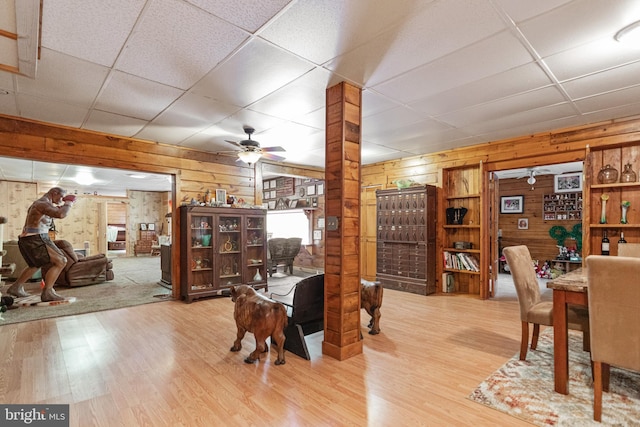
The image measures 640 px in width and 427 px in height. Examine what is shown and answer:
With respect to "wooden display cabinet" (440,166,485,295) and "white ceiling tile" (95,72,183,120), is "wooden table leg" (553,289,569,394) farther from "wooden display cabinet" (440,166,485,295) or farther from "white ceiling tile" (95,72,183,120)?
"white ceiling tile" (95,72,183,120)

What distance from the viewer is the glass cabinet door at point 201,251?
507cm

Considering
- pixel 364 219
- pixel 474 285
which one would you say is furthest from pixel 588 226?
pixel 364 219

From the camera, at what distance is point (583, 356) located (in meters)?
2.78

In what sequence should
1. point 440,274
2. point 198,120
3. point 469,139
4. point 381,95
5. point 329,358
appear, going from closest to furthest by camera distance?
point 329,358 < point 381,95 < point 198,120 < point 469,139 < point 440,274

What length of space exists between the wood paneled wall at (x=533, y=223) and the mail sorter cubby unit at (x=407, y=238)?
152 inches

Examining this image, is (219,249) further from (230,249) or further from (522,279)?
(522,279)

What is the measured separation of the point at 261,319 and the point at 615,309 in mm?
2322

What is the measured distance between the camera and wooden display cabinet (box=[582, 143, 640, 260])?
12.9ft

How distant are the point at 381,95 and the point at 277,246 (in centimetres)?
434

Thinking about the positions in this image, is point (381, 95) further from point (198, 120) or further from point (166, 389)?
point (166, 389)

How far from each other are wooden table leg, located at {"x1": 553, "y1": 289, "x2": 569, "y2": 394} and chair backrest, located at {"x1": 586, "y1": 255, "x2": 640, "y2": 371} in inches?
10.8

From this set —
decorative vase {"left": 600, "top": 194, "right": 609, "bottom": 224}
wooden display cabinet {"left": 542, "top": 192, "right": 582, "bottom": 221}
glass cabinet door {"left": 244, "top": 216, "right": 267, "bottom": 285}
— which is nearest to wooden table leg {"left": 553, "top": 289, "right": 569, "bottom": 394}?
decorative vase {"left": 600, "top": 194, "right": 609, "bottom": 224}

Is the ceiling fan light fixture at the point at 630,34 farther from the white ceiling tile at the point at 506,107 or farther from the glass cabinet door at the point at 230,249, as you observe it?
the glass cabinet door at the point at 230,249

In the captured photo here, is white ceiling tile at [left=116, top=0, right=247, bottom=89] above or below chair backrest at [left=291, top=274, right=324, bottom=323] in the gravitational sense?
above
